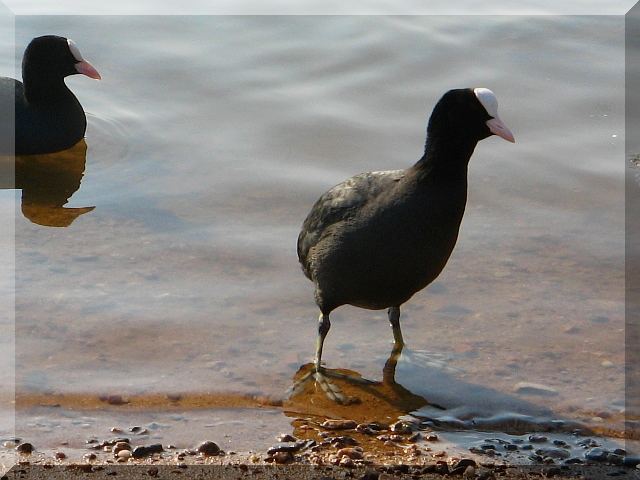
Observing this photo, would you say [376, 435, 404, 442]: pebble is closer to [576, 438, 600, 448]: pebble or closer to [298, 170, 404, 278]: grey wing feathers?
[576, 438, 600, 448]: pebble

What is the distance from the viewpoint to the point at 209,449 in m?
4.72

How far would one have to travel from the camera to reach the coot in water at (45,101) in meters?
8.51

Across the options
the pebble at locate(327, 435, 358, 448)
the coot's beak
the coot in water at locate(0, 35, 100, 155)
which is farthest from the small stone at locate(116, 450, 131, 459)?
the coot in water at locate(0, 35, 100, 155)

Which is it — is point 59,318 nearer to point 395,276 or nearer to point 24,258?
point 24,258

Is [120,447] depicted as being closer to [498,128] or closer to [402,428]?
[402,428]

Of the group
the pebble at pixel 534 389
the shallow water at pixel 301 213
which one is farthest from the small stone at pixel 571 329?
the pebble at pixel 534 389

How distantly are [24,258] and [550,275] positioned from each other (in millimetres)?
2943

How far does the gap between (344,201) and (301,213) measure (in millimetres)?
1846

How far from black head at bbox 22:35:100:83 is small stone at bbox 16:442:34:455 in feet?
14.8

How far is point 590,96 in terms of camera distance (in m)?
9.03

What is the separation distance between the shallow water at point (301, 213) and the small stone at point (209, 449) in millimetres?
657

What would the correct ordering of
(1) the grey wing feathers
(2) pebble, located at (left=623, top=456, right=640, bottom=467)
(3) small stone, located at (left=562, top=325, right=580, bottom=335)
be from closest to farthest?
(2) pebble, located at (left=623, top=456, right=640, bottom=467), (1) the grey wing feathers, (3) small stone, located at (left=562, top=325, right=580, bottom=335)

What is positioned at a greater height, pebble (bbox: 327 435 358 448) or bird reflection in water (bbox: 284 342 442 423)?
bird reflection in water (bbox: 284 342 442 423)

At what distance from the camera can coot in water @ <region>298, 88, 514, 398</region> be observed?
207 inches
